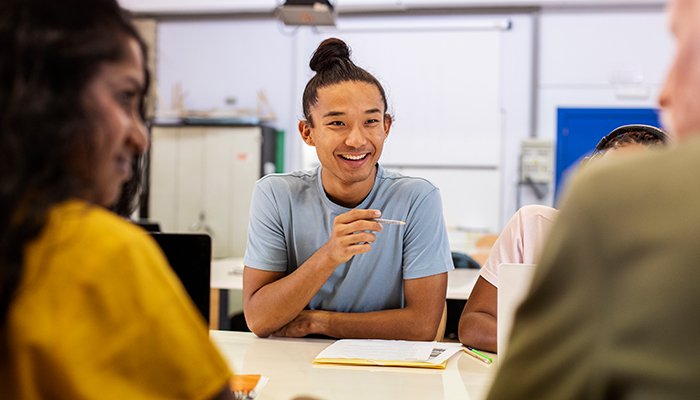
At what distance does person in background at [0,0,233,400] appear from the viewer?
0.42 metres

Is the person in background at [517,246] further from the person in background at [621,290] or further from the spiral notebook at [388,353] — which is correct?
the person in background at [621,290]

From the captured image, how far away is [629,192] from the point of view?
0.35 metres

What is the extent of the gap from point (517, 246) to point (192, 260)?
0.96 meters

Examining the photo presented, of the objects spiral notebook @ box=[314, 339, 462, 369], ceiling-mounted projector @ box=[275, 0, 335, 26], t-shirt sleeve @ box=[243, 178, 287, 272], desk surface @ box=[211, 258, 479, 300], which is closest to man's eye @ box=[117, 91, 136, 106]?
spiral notebook @ box=[314, 339, 462, 369]

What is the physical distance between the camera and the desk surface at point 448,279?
2.30 meters

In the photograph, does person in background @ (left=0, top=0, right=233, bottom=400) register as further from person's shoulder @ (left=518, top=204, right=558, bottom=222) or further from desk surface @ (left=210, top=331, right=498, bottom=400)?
person's shoulder @ (left=518, top=204, right=558, bottom=222)

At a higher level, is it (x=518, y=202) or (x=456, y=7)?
(x=456, y=7)

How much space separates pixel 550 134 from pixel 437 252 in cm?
412

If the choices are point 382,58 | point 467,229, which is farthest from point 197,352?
point 382,58

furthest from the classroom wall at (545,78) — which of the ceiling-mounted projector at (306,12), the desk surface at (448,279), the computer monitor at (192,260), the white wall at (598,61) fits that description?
the computer monitor at (192,260)

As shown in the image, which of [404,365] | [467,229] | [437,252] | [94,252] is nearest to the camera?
[94,252]

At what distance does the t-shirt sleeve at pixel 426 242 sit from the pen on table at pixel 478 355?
27 centimetres

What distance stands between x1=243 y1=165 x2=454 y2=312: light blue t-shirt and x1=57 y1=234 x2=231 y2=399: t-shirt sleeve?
1.12 meters

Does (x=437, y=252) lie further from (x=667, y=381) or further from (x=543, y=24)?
(x=543, y=24)
